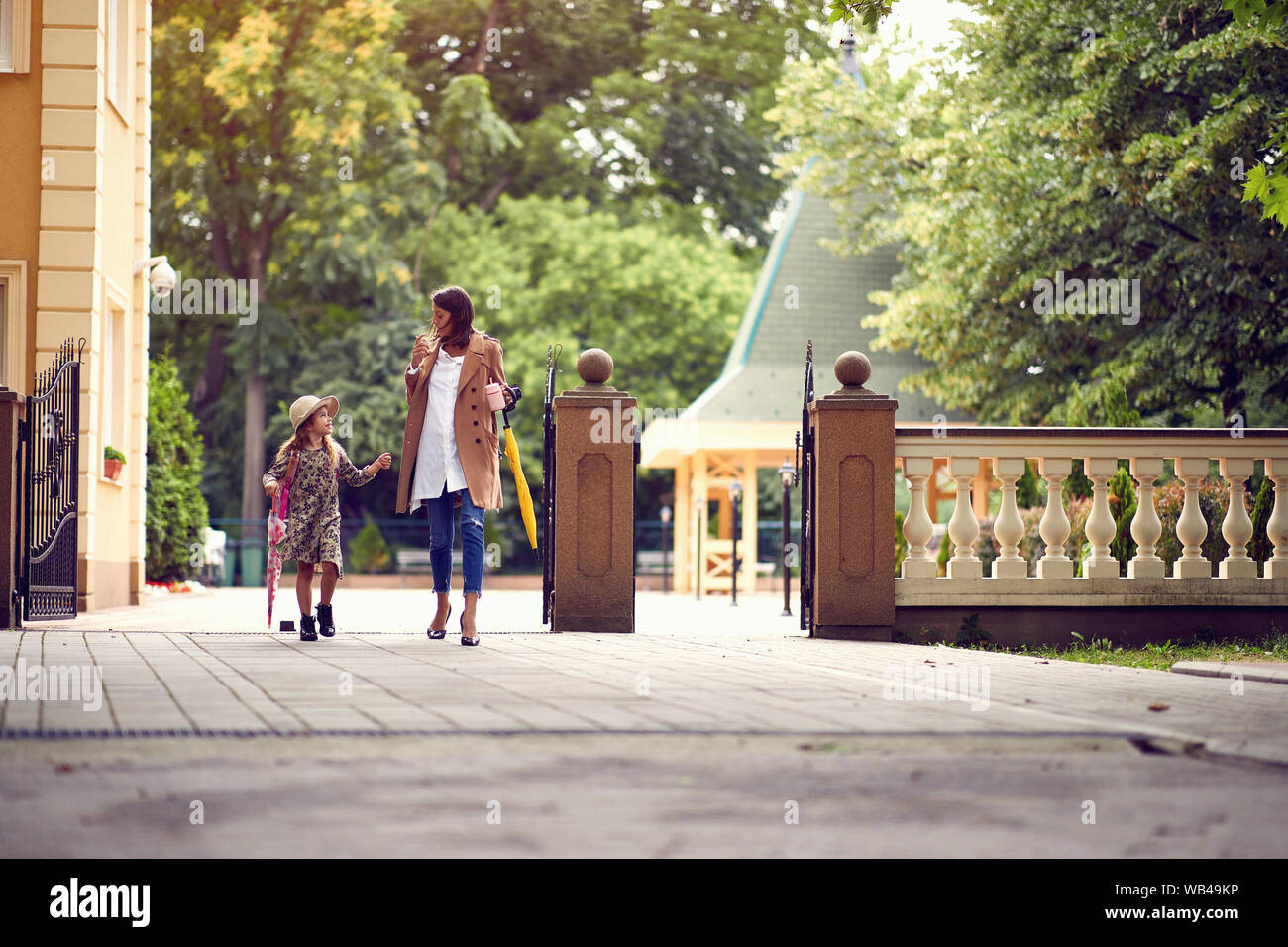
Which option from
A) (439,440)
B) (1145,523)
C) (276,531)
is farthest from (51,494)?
(1145,523)

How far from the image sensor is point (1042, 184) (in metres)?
21.9

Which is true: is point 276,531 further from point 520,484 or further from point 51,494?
point 51,494

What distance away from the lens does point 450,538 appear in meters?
9.53

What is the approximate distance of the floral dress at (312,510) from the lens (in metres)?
9.66

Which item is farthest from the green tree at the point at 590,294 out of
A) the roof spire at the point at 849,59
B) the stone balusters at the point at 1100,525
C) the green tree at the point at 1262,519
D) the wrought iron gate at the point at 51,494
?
the stone balusters at the point at 1100,525

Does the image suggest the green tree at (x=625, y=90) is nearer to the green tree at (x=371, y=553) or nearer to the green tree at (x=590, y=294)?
the green tree at (x=590, y=294)

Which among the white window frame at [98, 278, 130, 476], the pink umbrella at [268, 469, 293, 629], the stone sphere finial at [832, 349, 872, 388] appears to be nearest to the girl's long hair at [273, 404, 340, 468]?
the pink umbrella at [268, 469, 293, 629]

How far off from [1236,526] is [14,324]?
998 centimetres

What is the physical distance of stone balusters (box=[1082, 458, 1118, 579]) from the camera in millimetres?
11008

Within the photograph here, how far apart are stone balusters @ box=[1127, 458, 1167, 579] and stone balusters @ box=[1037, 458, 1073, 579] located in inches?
17.9

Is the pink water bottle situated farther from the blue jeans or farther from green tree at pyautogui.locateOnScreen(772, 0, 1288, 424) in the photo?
green tree at pyautogui.locateOnScreen(772, 0, 1288, 424)
